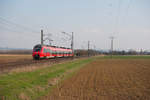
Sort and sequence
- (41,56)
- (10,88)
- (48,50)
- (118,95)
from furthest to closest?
1. (48,50)
2. (41,56)
3. (118,95)
4. (10,88)

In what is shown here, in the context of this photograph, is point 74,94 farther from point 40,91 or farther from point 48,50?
point 48,50

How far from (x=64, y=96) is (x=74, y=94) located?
0.84 metres

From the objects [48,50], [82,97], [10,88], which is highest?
[48,50]

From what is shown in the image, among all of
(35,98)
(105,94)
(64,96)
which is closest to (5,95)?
(35,98)

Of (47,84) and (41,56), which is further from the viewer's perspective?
(41,56)

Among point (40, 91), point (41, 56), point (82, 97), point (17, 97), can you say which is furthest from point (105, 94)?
point (41, 56)

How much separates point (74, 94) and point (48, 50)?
22616 mm

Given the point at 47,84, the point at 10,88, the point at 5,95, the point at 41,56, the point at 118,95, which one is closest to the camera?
the point at 5,95

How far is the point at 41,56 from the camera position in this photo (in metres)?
28.9

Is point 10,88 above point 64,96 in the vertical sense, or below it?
above

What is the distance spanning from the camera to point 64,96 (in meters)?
10.0

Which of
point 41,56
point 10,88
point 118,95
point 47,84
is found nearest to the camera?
point 10,88

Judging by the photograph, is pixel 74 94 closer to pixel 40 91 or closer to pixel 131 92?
pixel 40 91

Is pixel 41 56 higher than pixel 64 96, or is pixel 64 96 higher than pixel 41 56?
pixel 41 56
